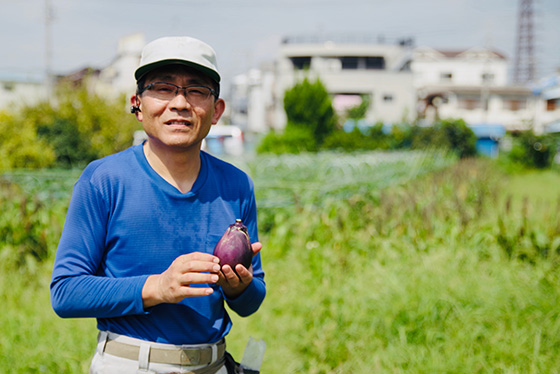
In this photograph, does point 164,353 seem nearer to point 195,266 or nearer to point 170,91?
point 195,266

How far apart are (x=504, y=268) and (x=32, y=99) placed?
502 inches

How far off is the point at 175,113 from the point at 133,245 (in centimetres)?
40

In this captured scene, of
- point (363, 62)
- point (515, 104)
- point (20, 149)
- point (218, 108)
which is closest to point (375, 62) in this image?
point (363, 62)

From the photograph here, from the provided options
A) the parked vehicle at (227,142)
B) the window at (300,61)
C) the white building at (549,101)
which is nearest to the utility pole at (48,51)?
the parked vehicle at (227,142)

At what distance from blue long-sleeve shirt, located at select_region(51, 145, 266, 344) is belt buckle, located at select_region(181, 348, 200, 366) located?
26 mm

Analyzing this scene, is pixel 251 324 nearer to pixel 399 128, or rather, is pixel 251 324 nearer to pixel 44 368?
pixel 44 368

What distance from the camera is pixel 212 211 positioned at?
1604 millimetres

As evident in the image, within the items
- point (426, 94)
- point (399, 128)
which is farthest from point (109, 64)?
point (399, 128)

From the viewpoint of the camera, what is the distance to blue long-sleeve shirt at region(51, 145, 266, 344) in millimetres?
1407

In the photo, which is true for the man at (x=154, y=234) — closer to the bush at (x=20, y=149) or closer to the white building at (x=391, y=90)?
the bush at (x=20, y=149)

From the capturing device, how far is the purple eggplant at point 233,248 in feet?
4.75

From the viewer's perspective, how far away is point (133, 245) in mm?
1487

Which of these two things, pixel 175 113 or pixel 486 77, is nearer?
pixel 175 113

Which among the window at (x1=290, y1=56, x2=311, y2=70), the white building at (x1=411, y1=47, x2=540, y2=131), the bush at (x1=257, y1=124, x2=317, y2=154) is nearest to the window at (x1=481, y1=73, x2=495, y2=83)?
the white building at (x1=411, y1=47, x2=540, y2=131)
